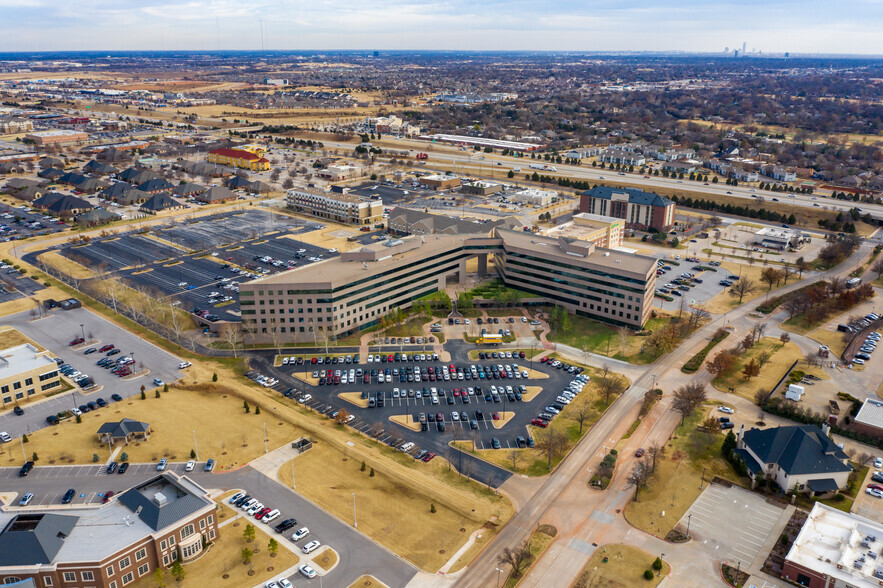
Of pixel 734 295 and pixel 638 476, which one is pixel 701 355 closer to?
pixel 734 295

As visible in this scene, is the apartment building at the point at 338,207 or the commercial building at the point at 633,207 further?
the apartment building at the point at 338,207

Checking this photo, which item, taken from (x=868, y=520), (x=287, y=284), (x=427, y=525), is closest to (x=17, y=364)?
(x=287, y=284)

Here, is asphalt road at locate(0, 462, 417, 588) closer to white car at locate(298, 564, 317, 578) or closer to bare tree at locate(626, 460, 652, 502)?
white car at locate(298, 564, 317, 578)

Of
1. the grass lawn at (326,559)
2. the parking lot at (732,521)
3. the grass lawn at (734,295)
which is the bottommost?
the grass lawn at (326,559)

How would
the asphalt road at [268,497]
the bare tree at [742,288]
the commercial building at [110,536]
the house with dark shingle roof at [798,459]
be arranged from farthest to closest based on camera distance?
the bare tree at [742,288]
the house with dark shingle roof at [798,459]
the asphalt road at [268,497]
the commercial building at [110,536]

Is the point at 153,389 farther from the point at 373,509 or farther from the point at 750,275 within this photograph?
the point at 750,275

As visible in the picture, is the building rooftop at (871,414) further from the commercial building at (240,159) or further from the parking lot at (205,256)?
the commercial building at (240,159)

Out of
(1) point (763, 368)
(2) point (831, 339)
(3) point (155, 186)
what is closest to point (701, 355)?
(1) point (763, 368)

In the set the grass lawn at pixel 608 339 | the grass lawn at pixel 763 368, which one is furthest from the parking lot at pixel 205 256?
the grass lawn at pixel 763 368
